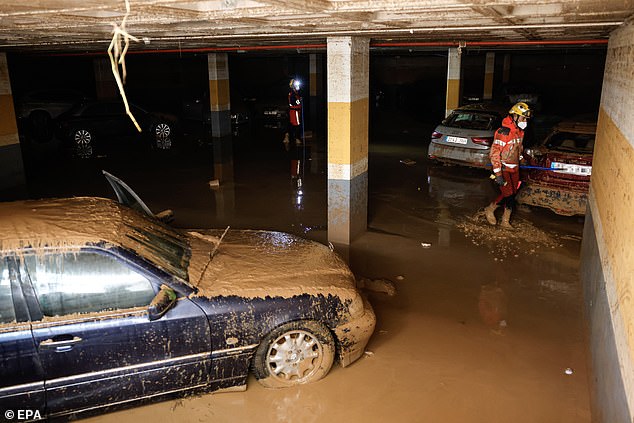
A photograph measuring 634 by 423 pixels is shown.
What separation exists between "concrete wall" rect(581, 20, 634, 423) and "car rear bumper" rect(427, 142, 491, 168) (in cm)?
564

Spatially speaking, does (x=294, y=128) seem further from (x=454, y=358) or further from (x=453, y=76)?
(x=454, y=358)

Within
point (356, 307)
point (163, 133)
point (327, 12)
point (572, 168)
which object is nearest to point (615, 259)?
point (356, 307)

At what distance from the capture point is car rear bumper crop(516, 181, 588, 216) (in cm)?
805

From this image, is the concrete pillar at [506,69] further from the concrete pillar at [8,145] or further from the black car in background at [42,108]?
the concrete pillar at [8,145]

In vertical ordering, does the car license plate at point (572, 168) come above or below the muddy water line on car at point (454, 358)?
above

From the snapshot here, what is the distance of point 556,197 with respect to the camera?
8.21m

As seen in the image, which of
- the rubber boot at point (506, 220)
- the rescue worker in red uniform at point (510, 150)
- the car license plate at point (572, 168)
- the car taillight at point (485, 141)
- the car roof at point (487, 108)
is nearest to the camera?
the rescue worker in red uniform at point (510, 150)

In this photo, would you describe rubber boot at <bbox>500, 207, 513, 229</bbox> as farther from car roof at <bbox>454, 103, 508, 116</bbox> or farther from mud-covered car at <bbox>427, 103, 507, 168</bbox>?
car roof at <bbox>454, 103, 508, 116</bbox>

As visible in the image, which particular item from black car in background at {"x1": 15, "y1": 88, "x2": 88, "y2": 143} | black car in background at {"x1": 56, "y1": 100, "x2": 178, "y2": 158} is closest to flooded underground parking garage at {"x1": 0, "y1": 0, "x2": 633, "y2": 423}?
black car in background at {"x1": 56, "y1": 100, "x2": 178, "y2": 158}

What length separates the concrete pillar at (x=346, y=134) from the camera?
7504 millimetres

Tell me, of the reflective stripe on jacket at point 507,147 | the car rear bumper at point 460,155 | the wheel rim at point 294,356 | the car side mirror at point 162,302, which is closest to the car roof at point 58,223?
the car side mirror at point 162,302

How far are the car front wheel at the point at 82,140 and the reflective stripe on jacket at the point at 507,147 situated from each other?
1191 centimetres

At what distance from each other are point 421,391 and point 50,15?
4.38 meters

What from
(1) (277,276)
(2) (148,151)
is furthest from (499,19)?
(2) (148,151)
